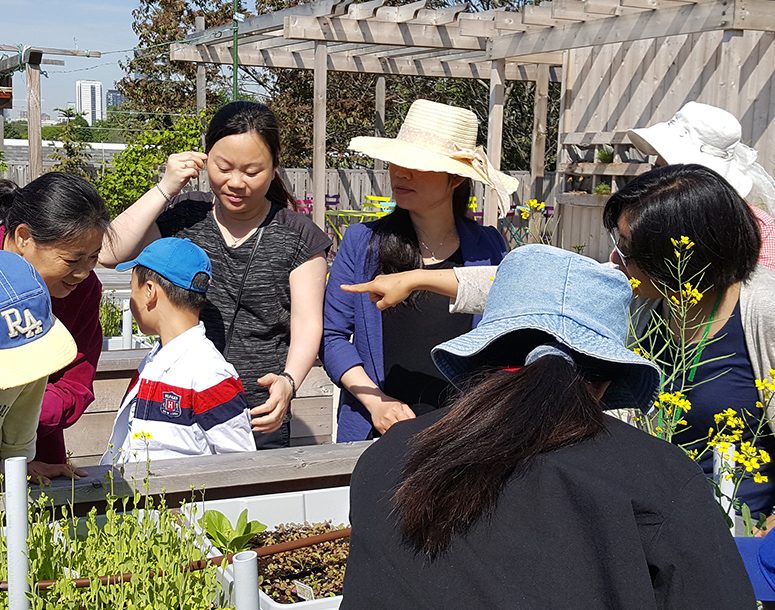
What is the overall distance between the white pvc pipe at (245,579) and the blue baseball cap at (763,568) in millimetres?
726

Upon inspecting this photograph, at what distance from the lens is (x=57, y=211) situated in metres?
2.19

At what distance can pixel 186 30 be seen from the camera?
21094 mm

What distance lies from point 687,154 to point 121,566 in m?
1.90

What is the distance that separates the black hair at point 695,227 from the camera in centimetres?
184

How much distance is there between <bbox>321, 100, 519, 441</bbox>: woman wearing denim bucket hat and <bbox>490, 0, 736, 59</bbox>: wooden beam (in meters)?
4.03

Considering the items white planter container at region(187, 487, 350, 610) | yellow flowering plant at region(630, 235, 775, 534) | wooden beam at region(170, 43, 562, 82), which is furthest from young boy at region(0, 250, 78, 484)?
wooden beam at region(170, 43, 562, 82)

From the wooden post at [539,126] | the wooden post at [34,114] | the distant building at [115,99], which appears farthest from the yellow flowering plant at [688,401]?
the distant building at [115,99]

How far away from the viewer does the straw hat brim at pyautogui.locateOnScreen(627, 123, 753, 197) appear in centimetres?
260

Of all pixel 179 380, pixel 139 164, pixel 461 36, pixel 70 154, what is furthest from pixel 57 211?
pixel 70 154

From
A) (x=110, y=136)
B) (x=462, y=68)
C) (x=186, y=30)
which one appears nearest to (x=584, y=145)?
(x=462, y=68)

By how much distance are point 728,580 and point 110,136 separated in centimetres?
3529

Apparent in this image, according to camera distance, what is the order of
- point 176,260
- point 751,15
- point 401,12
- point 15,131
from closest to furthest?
point 176,260 < point 751,15 < point 401,12 < point 15,131

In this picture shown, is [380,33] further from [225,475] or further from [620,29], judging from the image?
[225,475]

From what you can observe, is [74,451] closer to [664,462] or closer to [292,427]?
[292,427]
